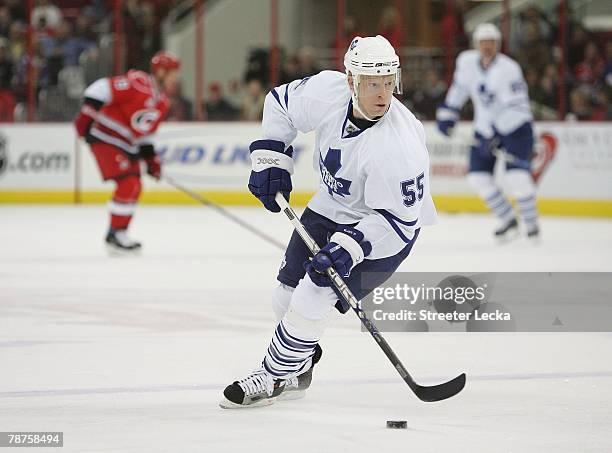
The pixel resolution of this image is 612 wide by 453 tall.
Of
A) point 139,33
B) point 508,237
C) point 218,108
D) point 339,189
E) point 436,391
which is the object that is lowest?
point 508,237

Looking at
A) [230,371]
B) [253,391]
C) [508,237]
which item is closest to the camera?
[253,391]

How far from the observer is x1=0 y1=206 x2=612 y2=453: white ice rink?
337 centimetres

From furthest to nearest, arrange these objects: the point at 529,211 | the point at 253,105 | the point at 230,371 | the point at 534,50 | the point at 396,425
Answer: the point at 253,105
the point at 534,50
the point at 529,211
the point at 230,371
the point at 396,425

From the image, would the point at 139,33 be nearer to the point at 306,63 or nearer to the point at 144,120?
the point at 306,63

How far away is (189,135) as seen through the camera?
1266 cm

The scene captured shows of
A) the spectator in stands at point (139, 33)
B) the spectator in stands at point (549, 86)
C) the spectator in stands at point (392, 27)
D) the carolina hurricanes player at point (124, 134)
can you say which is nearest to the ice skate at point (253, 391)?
→ the carolina hurricanes player at point (124, 134)

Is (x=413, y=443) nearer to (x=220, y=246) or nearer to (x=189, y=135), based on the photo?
(x=220, y=246)

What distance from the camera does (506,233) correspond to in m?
9.27

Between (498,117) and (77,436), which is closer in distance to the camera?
(77,436)

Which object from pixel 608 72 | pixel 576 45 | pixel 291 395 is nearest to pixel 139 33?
pixel 576 45

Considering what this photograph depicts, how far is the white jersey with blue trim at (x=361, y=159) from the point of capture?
3586 mm

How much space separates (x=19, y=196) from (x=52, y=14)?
214 cm

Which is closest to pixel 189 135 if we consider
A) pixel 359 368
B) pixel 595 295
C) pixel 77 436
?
pixel 595 295

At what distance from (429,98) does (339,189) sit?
29.7 feet
